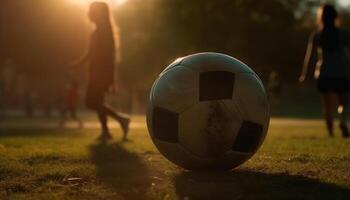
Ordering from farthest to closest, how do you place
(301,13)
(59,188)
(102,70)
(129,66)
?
1. (301,13)
2. (129,66)
3. (102,70)
4. (59,188)

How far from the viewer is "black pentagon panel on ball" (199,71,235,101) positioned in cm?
518

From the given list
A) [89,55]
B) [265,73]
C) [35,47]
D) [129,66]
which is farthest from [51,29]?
[89,55]

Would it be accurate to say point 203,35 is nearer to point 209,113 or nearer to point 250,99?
point 250,99

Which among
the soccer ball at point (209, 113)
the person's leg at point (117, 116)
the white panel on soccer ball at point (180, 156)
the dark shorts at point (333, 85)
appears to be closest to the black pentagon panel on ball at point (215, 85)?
the soccer ball at point (209, 113)

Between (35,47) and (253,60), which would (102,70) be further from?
(253,60)

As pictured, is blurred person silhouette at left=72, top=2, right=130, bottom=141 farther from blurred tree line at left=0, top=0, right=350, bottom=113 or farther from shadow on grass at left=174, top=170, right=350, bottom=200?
blurred tree line at left=0, top=0, right=350, bottom=113

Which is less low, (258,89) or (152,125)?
(258,89)

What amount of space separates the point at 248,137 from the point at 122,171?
1.44 metres

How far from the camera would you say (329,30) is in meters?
10.6

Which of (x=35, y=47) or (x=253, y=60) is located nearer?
(x=35, y=47)

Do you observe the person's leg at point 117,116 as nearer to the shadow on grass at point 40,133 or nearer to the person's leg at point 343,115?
the shadow on grass at point 40,133

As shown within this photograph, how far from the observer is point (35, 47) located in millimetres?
40469

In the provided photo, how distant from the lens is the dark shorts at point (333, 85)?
34.9 ft

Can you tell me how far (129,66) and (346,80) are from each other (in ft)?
155
